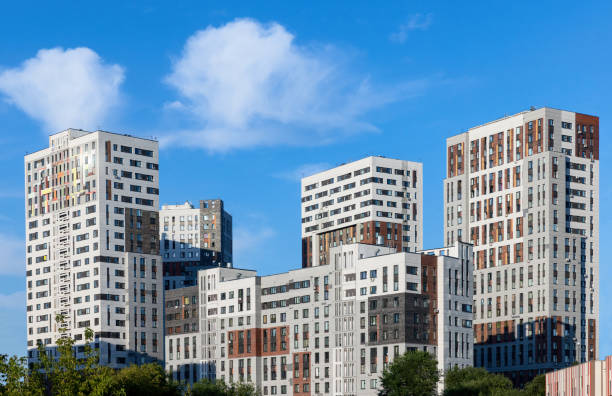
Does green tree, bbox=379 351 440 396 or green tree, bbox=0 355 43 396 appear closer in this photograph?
green tree, bbox=0 355 43 396

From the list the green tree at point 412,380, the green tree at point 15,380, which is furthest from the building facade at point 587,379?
the green tree at point 412,380

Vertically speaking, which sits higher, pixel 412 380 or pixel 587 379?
pixel 587 379

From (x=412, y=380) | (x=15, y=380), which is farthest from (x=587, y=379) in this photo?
(x=412, y=380)

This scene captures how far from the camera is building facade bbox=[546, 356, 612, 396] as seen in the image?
305ft

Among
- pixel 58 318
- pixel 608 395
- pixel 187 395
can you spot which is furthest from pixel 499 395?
pixel 58 318

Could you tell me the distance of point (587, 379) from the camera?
3883 inches

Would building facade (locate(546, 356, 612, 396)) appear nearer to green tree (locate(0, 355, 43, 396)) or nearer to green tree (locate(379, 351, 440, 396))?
green tree (locate(0, 355, 43, 396))

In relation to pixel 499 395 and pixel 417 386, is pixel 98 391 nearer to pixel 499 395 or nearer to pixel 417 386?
pixel 499 395

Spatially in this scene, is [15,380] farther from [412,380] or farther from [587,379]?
[412,380]

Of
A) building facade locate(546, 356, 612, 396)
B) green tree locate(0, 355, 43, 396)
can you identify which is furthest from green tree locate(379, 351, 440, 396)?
green tree locate(0, 355, 43, 396)

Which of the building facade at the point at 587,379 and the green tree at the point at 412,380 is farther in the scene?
the green tree at the point at 412,380

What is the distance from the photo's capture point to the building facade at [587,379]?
305ft

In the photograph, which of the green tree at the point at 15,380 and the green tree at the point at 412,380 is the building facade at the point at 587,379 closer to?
the green tree at the point at 15,380

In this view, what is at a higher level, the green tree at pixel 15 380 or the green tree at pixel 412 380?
the green tree at pixel 15 380
